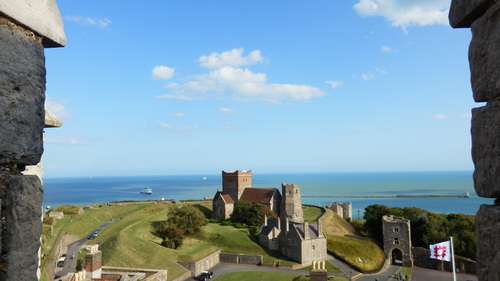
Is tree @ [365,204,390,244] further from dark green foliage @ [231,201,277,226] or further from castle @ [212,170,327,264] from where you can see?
dark green foliage @ [231,201,277,226]

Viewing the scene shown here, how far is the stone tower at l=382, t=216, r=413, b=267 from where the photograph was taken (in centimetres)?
4458

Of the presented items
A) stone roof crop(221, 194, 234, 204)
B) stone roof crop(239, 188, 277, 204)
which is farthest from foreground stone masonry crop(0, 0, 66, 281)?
stone roof crop(239, 188, 277, 204)

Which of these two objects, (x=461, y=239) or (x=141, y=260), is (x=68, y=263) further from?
(x=461, y=239)

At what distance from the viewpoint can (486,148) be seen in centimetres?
258

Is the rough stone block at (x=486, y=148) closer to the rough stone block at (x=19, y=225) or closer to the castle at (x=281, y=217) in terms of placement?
the rough stone block at (x=19, y=225)

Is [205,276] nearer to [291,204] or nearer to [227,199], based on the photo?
[291,204]

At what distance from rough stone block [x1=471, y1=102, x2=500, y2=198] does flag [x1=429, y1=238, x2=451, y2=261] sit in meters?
22.8

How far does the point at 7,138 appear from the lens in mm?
2695

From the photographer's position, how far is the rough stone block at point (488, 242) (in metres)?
2.51

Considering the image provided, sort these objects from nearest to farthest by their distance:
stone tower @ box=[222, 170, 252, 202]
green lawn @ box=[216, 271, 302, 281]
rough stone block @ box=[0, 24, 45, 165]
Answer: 1. rough stone block @ box=[0, 24, 45, 165]
2. green lawn @ box=[216, 271, 302, 281]
3. stone tower @ box=[222, 170, 252, 202]

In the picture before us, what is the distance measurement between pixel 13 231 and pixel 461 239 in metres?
52.8

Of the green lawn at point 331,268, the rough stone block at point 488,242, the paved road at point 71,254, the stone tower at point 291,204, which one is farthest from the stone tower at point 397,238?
the rough stone block at point 488,242

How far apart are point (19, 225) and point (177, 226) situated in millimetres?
44683

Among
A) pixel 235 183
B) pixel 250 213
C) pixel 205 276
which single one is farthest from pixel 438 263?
pixel 235 183
